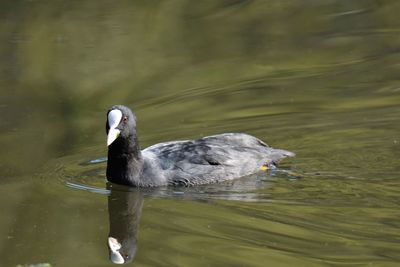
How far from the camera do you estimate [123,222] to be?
919cm

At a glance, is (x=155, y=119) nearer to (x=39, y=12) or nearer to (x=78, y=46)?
(x=78, y=46)

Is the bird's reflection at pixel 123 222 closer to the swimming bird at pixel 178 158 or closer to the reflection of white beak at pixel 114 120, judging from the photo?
the swimming bird at pixel 178 158

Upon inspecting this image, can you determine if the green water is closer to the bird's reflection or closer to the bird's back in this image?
the bird's reflection

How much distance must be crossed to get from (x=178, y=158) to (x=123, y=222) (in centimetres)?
144

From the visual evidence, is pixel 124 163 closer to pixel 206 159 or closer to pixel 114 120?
pixel 114 120

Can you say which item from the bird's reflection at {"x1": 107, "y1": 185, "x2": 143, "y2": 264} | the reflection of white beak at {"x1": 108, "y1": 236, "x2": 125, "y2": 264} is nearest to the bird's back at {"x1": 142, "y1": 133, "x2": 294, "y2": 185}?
the bird's reflection at {"x1": 107, "y1": 185, "x2": 143, "y2": 264}

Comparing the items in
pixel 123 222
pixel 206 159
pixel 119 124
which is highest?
pixel 119 124

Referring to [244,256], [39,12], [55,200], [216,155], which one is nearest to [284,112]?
[216,155]

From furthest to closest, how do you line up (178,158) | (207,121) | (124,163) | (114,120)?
(207,121) → (178,158) → (124,163) → (114,120)

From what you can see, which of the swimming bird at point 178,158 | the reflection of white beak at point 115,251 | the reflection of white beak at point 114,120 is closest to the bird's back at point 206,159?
the swimming bird at point 178,158

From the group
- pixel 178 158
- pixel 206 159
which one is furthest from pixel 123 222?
pixel 206 159

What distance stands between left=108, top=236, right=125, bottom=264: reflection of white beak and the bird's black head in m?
1.40

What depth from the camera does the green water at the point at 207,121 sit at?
8.44 meters

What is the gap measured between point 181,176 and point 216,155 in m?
0.44
